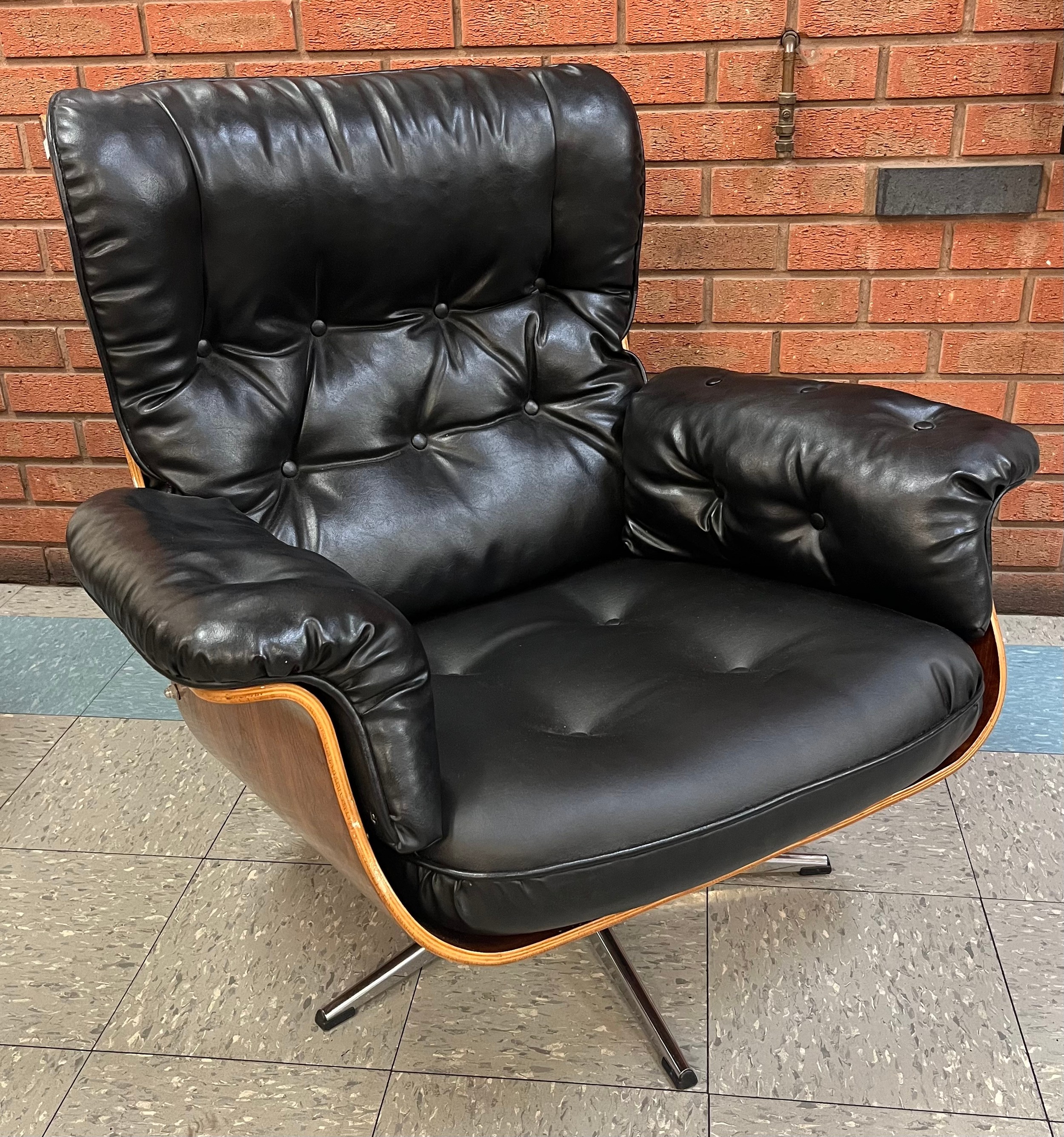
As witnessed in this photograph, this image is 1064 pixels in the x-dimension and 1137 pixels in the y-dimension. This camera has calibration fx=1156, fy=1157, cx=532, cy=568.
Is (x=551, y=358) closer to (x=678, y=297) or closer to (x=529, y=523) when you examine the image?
(x=529, y=523)

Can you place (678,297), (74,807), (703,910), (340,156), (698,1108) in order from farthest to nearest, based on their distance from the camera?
(678,297) < (74,807) < (703,910) < (340,156) < (698,1108)

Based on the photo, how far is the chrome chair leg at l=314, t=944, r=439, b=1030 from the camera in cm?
134

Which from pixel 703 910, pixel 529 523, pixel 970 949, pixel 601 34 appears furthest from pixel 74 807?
pixel 601 34

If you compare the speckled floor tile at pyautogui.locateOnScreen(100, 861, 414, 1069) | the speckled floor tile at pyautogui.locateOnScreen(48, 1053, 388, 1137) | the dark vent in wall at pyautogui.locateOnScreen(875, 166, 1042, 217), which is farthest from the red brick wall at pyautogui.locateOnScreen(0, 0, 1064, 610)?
the speckled floor tile at pyautogui.locateOnScreen(48, 1053, 388, 1137)

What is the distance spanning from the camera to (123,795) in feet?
5.77

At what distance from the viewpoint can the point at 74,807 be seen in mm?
1729

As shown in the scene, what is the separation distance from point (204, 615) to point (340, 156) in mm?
712

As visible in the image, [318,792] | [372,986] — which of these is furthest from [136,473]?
[372,986]

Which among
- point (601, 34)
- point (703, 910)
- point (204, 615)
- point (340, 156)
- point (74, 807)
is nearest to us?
point (204, 615)

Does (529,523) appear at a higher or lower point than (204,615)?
lower

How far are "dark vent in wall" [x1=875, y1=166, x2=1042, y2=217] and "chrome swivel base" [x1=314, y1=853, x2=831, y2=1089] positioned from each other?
3.69 ft

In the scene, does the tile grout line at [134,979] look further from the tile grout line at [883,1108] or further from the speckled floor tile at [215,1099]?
the tile grout line at [883,1108]

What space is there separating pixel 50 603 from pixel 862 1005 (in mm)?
1725

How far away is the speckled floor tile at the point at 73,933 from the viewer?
1.36m
